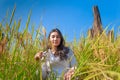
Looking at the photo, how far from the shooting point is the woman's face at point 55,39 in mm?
4320

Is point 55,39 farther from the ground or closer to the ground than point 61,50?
farther from the ground

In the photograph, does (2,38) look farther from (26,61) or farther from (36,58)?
(36,58)

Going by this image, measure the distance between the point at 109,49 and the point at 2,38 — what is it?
1.33m

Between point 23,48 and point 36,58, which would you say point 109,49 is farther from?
point 23,48

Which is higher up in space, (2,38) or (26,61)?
(2,38)

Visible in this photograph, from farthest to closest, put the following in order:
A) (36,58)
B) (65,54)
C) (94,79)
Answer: (65,54)
(36,58)
(94,79)

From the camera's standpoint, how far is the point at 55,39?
4.33 metres

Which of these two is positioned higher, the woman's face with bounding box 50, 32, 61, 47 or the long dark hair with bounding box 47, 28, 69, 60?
the woman's face with bounding box 50, 32, 61, 47

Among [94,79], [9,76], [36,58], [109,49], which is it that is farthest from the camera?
[109,49]

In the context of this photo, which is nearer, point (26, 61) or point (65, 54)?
point (26, 61)

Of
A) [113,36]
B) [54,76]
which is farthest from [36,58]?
[113,36]

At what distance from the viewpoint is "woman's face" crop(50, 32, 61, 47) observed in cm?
432

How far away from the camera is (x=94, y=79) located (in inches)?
115

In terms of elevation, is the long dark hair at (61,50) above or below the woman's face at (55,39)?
below
